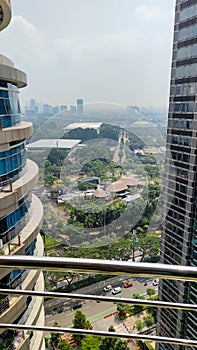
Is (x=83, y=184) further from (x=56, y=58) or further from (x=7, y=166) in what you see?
(x=56, y=58)

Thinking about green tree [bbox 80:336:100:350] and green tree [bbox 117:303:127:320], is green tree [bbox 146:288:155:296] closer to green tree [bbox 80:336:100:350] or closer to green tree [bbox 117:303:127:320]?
green tree [bbox 117:303:127:320]

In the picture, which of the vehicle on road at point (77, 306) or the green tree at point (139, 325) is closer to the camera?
the green tree at point (139, 325)

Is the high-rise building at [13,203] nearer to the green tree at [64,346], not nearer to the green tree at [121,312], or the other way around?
the green tree at [64,346]

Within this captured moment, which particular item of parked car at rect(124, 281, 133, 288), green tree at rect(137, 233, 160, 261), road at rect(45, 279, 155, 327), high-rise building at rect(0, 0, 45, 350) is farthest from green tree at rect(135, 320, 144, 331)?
high-rise building at rect(0, 0, 45, 350)

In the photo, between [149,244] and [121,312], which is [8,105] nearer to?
[149,244]

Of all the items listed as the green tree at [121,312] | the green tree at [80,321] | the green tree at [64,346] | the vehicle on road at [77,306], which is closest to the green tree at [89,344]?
the green tree at [64,346]

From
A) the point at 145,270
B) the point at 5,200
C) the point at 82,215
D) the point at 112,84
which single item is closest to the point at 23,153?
the point at 5,200
